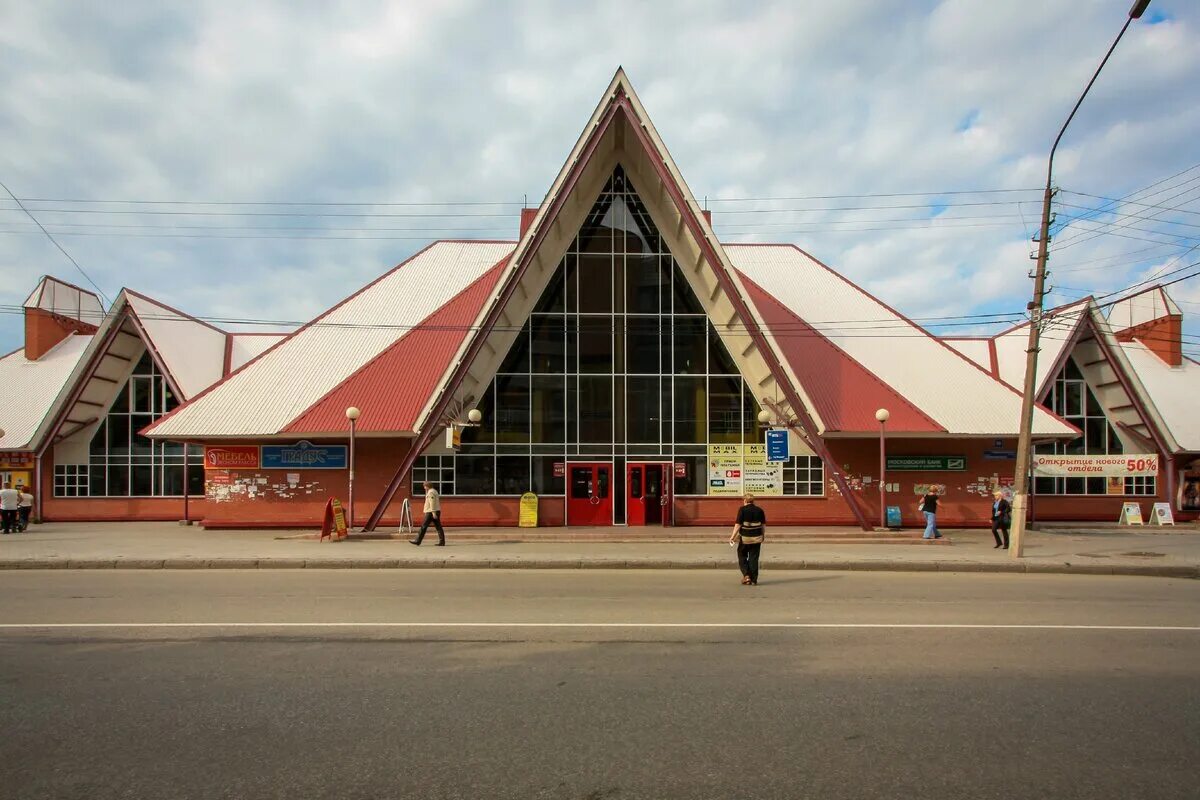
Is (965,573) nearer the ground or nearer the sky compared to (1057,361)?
nearer the ground

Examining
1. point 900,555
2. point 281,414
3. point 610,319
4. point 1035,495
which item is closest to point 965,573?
point 900,555

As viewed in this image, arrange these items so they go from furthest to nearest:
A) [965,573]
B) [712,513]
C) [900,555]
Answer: [712,513]
[900,555]
[965,573]

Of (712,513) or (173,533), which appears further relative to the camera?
(712,513)

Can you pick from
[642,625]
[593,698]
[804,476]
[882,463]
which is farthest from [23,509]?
[882,463]

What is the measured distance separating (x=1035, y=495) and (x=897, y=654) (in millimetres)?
24136

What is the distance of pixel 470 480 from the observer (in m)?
24.2

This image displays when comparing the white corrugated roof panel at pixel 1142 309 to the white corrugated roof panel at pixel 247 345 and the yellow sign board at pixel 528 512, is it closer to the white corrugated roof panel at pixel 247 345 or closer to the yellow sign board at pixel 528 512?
the yellow sign board at pixel 528 512

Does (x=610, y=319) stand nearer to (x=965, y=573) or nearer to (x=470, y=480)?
(x=470, y=480)

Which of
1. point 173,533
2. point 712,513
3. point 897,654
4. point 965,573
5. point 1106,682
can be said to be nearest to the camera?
point 1106,682

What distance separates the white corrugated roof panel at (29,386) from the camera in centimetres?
2834

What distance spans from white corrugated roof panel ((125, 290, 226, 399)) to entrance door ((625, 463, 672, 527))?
15353mm

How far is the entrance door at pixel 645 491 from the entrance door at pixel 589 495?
0.62 metres

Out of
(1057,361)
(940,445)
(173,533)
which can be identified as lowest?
(173,533)

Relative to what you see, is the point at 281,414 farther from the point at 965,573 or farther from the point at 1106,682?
the point at 1106,682
